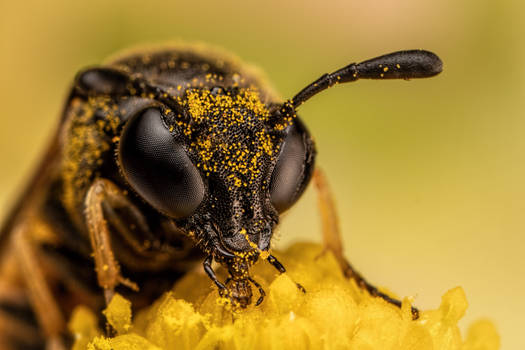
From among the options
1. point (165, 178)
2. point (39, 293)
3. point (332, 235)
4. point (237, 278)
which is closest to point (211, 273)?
point (237, 278)

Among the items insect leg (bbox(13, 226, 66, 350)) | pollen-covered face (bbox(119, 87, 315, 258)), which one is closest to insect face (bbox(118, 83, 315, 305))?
pollen-covered face (bbox(119, 87, 315, 258))

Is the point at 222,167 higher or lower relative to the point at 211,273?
higher

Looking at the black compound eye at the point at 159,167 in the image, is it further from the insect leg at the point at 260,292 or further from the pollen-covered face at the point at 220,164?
the insect leg at the point at 260,292

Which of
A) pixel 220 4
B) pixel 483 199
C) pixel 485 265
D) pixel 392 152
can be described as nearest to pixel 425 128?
pixel 392 152

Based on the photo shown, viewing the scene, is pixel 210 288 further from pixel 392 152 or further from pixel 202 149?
pixel 392 152

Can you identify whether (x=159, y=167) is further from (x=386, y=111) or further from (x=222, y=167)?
(x=386, y=111)
